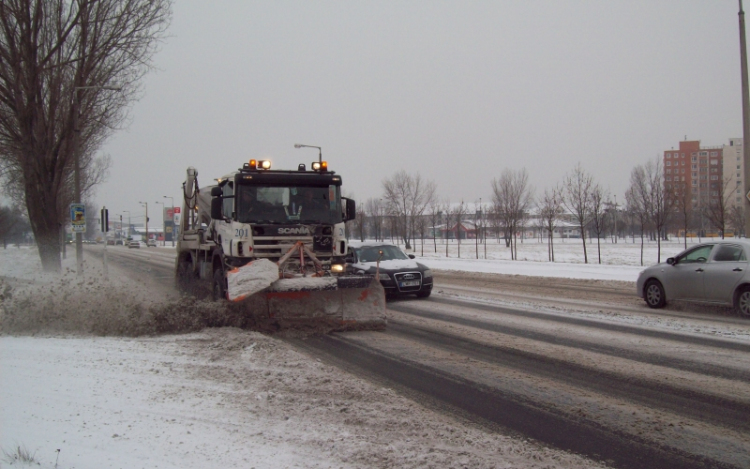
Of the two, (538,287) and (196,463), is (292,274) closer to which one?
(196,463)

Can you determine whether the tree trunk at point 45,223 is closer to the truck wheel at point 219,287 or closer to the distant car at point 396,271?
the distant car at point 396,271

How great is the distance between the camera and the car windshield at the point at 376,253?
15945 mm

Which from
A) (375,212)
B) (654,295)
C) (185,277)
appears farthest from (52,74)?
(375,212)

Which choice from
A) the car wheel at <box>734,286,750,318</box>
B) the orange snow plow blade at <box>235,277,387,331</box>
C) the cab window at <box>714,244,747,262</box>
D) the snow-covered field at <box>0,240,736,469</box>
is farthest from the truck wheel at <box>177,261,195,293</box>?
the car wheel at <box>734,286,750,318</box>

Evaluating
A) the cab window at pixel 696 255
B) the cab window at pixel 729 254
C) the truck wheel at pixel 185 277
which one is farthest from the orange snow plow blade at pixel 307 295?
the cab window at pixel 729 254

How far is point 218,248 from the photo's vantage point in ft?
37.1

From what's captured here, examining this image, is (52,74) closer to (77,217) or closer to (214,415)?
(77,217)

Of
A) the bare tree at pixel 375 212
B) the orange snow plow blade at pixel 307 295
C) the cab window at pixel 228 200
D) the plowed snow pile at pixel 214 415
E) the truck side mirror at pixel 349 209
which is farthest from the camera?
the bare tree at pixel 375 212

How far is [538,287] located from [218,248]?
11089mm

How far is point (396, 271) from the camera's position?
14.8m

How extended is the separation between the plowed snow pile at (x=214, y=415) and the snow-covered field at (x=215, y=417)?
11 millimetres

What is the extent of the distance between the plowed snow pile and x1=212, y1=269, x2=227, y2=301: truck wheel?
234 centimetres

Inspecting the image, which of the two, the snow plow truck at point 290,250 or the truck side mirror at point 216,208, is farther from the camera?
the truck side mirror at point 216,208

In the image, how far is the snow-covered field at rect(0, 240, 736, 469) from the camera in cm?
417
